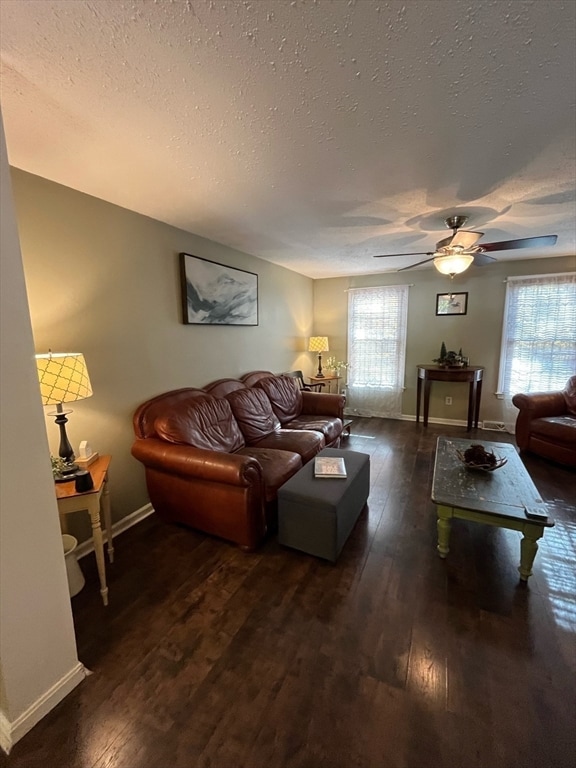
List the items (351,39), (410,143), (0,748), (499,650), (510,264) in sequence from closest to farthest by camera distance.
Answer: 1. (351,39)
2. (0,748)
3. (499,650)
4. (410,143)
5. (510,264)

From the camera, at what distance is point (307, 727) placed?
1.18 m

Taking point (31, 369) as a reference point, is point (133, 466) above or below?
below

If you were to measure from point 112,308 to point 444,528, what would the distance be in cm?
271

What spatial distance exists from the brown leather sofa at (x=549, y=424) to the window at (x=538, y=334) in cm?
51

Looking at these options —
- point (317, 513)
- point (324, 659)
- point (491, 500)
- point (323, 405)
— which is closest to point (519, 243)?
point (491, 500)

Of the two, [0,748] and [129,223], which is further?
[129,223]

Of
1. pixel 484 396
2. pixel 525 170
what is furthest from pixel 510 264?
pixel 525 170

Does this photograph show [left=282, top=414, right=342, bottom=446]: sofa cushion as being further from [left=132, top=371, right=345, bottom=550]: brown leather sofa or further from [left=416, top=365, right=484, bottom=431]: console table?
[left=416, top=365, right=484, bottom=431]: console table

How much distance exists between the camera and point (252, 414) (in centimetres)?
328

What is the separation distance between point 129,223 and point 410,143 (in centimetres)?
200

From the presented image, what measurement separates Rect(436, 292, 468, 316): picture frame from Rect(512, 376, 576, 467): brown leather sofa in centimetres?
157

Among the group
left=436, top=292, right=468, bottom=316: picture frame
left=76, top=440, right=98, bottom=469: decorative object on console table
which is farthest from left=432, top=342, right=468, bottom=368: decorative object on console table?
left=76, top=440, right=98, bottom=469: decorative object on console table

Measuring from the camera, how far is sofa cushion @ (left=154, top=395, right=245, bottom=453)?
8.02 ft

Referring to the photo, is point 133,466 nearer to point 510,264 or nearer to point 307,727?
point 307,727
